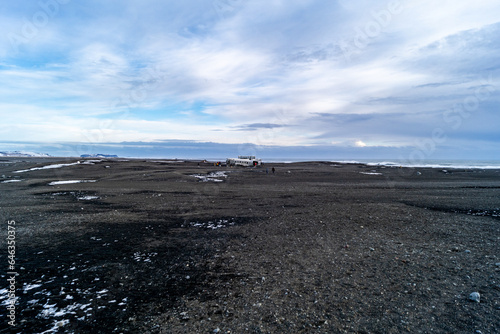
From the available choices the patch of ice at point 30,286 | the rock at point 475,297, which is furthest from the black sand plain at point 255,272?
the rock at point 475,297

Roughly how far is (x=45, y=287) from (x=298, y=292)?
6414 millimetres

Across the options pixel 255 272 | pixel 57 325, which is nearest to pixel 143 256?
pixel 57 325

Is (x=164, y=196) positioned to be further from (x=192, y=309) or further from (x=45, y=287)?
(x=192, y=309)

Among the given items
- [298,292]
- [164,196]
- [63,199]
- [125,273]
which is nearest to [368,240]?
[298,292]

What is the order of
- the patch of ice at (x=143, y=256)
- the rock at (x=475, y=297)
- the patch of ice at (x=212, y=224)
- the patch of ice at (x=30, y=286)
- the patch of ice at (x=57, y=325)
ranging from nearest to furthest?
1. the patch of ice at (x=57, y=325)
2. the rock at (x=475, y=297)
3. the patch of ice at (x=30, y=286)
4. the patch of ice at (x=143, y=256)
5. the patch of ice at (x=212, y=224)

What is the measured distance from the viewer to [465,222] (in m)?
13.7

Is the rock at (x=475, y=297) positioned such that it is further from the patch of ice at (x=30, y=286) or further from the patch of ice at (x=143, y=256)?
the patch of ice at (x=30, y=286)

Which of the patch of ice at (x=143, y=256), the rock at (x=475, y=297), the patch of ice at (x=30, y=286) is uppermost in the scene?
the rock at (x=475, y=297)

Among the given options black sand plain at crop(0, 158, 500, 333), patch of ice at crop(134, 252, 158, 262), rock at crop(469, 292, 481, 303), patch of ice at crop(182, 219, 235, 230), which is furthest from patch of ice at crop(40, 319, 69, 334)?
rock at crop(469, 292, 481, 303)

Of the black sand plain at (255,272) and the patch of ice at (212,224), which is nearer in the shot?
the black sand plain at (255,272)

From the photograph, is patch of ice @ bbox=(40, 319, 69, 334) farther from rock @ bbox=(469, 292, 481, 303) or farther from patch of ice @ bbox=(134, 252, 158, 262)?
rock @ bbox=(469, 292, 481, 303)

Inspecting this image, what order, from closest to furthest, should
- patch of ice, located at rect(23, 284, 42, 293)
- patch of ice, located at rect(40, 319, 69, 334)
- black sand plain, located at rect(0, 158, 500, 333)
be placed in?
patch of ice, located at rect(40, 319, 69, 334) → black sand plain, located at rect(0, 158, 500, 333) → patch of ice, located at rect(23, 284, 42, 293)

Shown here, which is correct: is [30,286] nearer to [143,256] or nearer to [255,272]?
[143,256]

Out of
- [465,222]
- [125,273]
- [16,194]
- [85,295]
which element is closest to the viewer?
[85,295]
